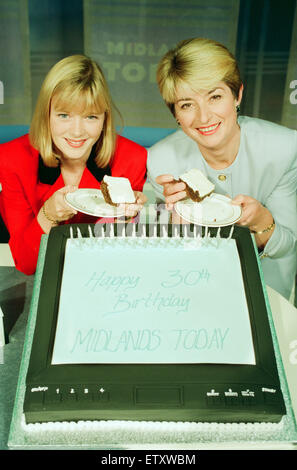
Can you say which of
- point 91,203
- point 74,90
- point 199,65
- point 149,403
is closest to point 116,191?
point 91,203

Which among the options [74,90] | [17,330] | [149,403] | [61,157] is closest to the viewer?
[149,403]

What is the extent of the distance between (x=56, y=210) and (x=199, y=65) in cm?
57

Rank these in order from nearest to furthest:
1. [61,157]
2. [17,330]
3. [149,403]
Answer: [149,403] < [17,330] < [61,157]

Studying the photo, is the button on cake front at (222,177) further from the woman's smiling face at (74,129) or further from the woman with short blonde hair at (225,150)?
the woman's smiling face at (74,129)

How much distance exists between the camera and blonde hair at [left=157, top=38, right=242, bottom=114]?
48.8 inches

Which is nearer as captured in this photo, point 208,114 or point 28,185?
point 208,114

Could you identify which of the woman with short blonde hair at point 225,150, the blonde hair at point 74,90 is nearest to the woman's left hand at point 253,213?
the woman with short blonde hair at point 225,150

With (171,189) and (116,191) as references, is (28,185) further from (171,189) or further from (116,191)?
(171,189)

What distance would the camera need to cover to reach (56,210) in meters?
1.38

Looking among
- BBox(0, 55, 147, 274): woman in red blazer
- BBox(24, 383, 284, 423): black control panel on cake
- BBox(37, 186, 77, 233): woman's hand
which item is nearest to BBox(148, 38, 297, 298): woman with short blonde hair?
BBox(0, 55, 147, 274): woman in red blazer

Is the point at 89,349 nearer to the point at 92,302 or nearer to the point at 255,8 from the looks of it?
the point at 92,302

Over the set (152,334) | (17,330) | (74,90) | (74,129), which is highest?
(74,90)

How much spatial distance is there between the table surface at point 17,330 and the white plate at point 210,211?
248 millimetres

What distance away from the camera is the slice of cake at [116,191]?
126 centimetres
